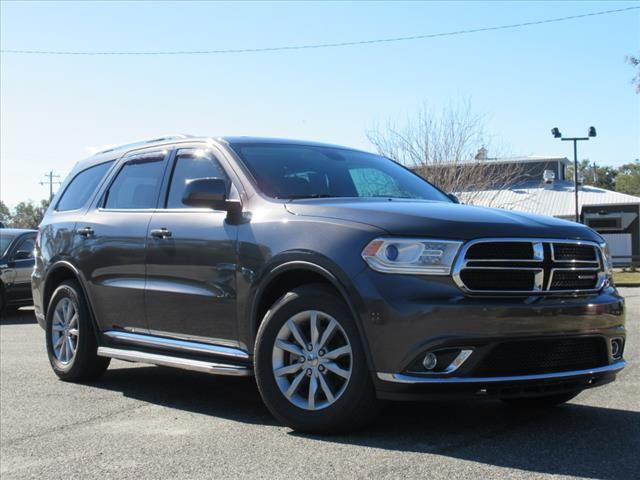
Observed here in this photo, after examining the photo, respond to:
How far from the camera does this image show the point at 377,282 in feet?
14.6

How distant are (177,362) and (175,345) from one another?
0.16 m

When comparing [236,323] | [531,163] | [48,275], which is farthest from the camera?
[531,163]

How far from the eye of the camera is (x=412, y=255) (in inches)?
175

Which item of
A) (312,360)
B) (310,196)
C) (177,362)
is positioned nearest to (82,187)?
(177,362)

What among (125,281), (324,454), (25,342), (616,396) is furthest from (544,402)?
(25,342)

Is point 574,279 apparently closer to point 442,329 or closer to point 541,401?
point 442,329

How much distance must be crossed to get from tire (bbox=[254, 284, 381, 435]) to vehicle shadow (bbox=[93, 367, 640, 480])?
120 millimetres

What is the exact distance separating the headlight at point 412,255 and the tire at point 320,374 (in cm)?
36

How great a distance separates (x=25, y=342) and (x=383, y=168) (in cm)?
600

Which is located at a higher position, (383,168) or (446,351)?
(383,168)

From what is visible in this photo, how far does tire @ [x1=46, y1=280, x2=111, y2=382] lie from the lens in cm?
688

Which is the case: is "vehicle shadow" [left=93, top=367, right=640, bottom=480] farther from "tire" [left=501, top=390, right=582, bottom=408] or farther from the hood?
the hood

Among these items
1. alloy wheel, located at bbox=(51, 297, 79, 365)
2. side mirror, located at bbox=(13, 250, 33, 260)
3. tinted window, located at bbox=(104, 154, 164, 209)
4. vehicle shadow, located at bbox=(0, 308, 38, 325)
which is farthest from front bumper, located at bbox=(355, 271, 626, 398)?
side mirror, located at bbox=(13, 250, 33, 260)

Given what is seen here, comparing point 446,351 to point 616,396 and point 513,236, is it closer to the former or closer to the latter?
point 513,236
